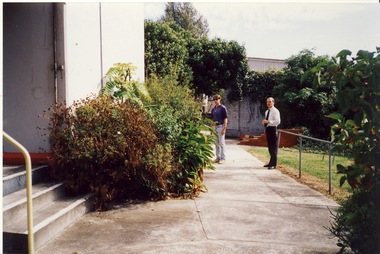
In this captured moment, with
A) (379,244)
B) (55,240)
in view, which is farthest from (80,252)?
(379,244)

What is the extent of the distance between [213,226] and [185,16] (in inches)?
1339

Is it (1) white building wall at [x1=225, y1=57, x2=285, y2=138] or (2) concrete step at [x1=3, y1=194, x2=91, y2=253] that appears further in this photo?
(1) white building wall at [x1=225, y1=57, x2=285, y2=138]

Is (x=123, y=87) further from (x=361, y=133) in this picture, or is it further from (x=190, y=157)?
(x=361, y=133)

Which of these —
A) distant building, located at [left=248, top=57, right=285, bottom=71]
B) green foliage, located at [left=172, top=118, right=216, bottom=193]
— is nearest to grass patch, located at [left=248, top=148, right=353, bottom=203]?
green foliage, located at [left=172, top=118, right=216, bottom=193]

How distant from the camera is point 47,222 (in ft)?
11.0

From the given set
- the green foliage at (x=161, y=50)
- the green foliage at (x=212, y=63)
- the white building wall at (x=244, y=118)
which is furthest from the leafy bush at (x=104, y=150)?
the white building wall at (x=244, y=118)

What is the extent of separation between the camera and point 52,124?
16.0 ft

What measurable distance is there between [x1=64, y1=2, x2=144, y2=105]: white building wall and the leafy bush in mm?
659

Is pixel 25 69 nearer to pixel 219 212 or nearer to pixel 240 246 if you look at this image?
pixel 219 212

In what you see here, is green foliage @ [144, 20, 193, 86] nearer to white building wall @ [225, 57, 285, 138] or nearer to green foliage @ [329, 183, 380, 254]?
white building wall @ [225, 57, 285, 138]

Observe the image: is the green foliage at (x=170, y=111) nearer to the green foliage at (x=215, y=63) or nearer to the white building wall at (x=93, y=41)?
the white building wall at (x=93, y=41)

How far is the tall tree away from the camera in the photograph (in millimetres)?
34844

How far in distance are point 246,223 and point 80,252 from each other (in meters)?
2.12

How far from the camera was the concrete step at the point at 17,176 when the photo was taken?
3.91m
